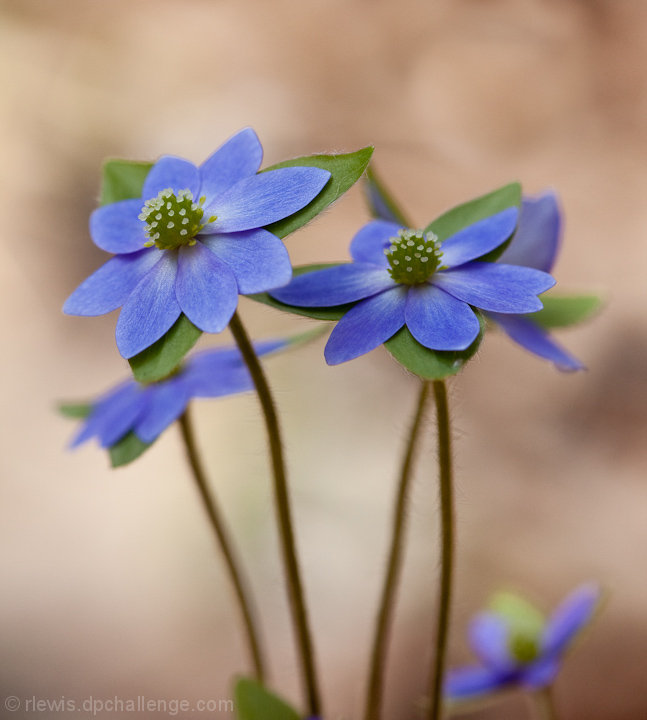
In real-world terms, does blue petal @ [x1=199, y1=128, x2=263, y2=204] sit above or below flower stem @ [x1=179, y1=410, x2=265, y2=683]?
above

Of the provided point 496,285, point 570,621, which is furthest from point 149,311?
point 570,621

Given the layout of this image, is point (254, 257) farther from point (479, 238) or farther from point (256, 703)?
point (256, 703)

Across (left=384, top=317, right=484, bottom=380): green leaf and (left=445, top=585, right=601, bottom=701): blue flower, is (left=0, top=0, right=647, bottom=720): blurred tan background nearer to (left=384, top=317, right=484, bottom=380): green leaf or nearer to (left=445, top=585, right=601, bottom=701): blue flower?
(left=445, top=585, right=601, bottom=701): blue flower

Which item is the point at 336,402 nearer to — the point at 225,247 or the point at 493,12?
the point at 493,12

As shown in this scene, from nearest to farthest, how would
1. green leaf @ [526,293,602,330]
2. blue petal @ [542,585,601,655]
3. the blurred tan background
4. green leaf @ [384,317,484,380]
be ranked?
1. green leaf @ [384,317,484,380]
2. green leaf @ [526,293,602,330]
3. blue petal @ [542,585,601,655]
4. the blurred tan background

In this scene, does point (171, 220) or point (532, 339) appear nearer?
point (171, 220)

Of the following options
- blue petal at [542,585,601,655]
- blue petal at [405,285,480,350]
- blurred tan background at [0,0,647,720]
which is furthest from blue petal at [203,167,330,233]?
blurred tan background at [0,0,647,720]

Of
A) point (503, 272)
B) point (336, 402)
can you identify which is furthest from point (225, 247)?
point (336, 402)
